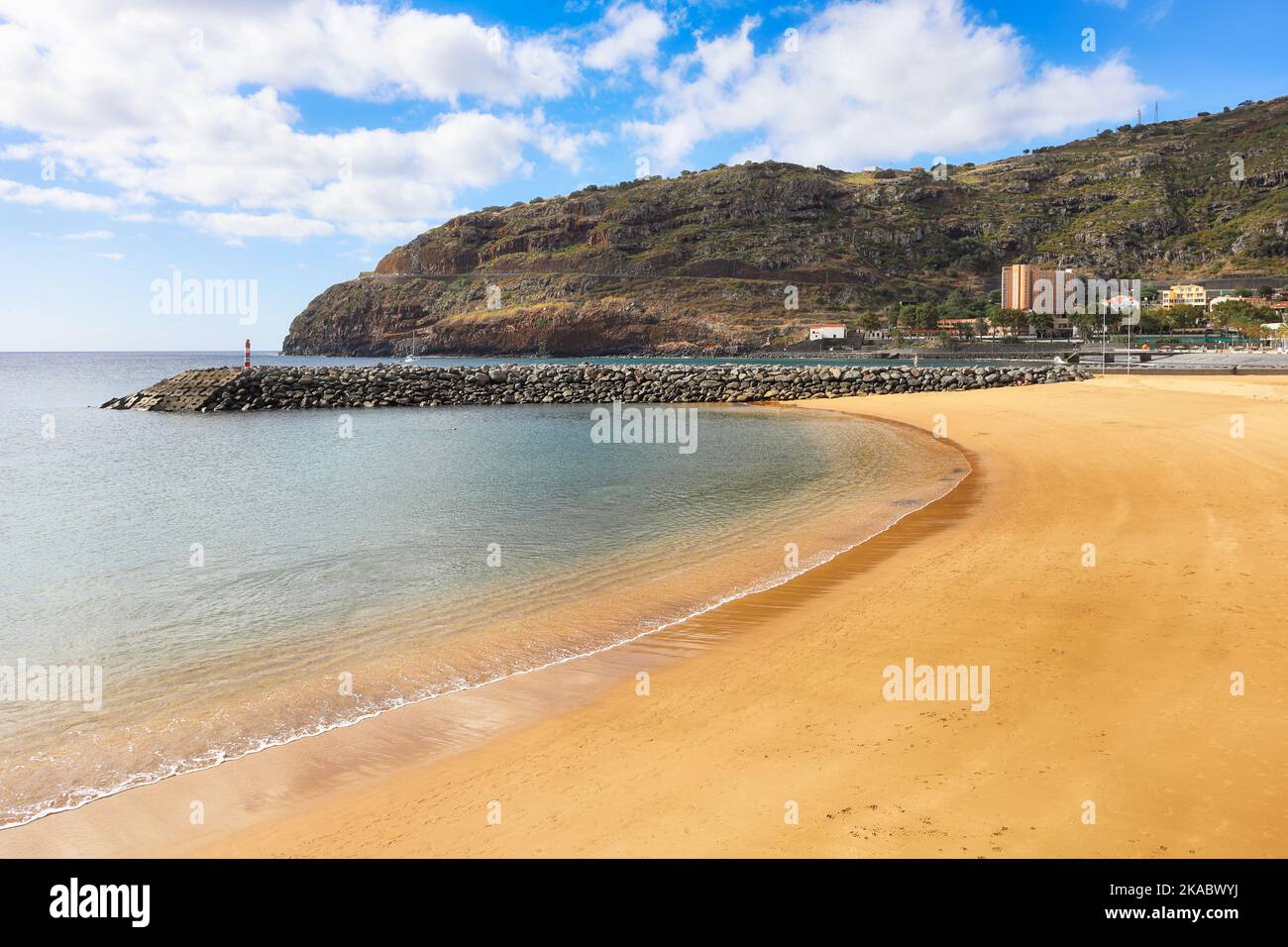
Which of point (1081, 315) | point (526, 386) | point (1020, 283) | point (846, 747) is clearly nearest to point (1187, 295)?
point (1020, 283)

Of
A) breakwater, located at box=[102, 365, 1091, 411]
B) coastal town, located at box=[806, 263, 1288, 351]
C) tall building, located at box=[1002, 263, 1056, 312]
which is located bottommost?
breakwater, located at box=[102, 365, 1091, 411]

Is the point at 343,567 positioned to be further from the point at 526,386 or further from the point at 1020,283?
the point at 1020,283

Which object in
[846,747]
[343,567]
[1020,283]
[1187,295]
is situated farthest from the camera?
[1020,283]

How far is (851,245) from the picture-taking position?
17950 centimetres

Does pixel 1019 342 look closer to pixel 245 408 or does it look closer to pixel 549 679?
pixel 245 408

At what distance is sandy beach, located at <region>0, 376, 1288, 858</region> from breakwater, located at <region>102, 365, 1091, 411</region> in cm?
4063

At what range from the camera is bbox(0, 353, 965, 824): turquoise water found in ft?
21.6

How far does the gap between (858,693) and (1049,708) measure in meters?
1.37

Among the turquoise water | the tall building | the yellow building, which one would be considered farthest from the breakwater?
the yellow building

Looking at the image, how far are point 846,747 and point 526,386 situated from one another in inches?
1944

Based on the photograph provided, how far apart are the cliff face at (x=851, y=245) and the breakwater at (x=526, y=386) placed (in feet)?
308

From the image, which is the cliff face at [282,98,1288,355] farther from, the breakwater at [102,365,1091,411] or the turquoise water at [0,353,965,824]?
the turquoise water at [0,353,965,824]

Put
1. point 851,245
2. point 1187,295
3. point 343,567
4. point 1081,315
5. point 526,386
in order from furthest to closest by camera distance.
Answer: point 851,245, point 1187,295, point 1081,315, point 526,386, point 343,567
